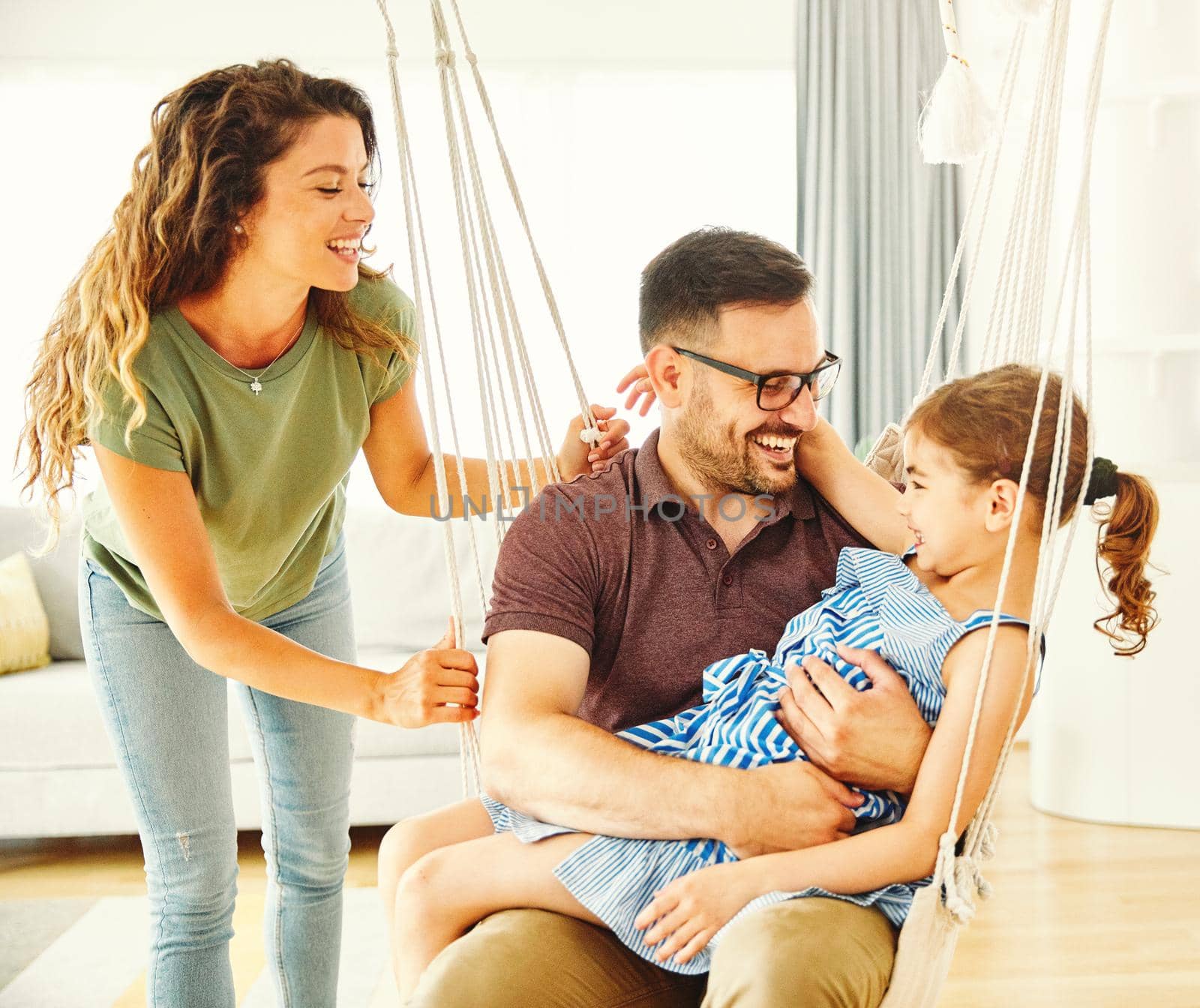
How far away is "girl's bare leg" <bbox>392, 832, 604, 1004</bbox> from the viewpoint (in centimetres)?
120

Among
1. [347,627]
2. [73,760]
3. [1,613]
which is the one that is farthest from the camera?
[1,613]

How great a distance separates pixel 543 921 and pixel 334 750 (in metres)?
0.60

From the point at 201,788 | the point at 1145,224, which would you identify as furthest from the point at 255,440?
the point at 1145,224

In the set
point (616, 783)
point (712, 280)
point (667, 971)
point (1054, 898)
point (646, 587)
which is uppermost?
point (712, 280)

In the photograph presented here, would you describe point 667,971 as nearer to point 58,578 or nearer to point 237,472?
point 237,472

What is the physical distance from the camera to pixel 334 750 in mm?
1677

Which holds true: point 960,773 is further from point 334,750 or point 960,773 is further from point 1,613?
point 1,613

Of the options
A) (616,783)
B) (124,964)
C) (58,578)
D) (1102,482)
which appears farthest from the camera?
(58,578)

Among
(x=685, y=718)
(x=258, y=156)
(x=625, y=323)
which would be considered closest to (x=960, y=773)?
(x=685, y=718)

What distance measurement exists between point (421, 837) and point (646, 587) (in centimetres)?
39

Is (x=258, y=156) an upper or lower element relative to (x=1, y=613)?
upper

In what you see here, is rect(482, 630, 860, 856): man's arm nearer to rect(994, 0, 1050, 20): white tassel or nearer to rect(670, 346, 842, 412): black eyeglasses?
rect(670, 346, 842, 412): black eyeglasses

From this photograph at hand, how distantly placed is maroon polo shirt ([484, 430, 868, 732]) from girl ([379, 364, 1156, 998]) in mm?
53

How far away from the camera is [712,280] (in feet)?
4.55
